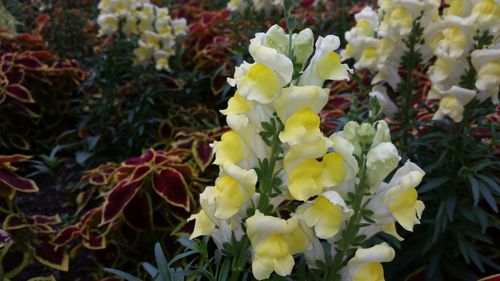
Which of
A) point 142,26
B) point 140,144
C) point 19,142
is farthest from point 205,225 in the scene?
point 19,142

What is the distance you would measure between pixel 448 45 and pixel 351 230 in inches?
50.7

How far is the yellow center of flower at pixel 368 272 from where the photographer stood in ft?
4.93

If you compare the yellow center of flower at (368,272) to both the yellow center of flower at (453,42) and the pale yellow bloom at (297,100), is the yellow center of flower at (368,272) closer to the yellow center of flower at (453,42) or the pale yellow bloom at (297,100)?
the pale yellow bloom at (297,100)

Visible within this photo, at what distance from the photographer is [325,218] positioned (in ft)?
4.75

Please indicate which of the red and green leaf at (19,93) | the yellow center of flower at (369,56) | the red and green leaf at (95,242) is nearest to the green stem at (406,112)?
the yellow center of flower at (369,56)

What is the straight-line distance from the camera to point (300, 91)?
1403 millimetres

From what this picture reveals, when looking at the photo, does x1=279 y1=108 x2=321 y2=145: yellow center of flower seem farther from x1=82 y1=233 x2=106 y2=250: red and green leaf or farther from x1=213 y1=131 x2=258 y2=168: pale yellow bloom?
x1=82 y1=233 x2=106 y2=250: red and green leaf

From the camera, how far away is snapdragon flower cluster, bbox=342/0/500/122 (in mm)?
2436

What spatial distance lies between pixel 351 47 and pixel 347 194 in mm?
1548

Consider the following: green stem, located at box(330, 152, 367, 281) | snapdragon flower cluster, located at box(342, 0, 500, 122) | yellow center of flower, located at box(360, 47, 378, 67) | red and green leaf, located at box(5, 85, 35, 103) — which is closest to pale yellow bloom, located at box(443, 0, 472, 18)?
snapdragon flower cluster, located at box(342, 0, 500, 122)

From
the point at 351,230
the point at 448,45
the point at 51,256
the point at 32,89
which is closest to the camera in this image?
the point at 351,230

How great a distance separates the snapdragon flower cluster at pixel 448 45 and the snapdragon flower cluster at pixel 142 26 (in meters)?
1.66

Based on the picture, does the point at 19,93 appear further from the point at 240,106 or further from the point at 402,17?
the point at 240,106

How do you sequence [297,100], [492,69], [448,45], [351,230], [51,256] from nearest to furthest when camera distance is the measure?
[297,100], [351,230], [492,69], [448,45], [51,256]
